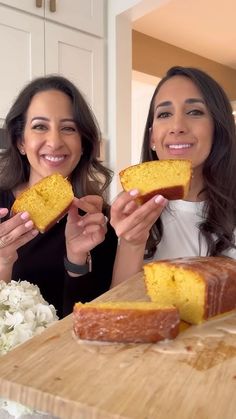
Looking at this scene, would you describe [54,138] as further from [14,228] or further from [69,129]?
[14,228]

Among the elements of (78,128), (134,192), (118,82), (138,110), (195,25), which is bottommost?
(134,192)

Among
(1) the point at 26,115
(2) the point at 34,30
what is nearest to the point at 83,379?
(1) the point at 26,115

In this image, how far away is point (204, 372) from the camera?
0.56 m

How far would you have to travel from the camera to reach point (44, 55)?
2104 millimetres

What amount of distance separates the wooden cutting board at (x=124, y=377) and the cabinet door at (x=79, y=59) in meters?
1.67

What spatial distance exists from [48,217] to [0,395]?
1.56 feet

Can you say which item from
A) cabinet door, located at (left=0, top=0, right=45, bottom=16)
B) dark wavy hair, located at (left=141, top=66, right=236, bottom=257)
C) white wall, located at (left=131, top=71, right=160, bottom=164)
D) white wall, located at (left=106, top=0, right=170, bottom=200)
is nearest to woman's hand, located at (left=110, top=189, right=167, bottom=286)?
dark wavy hair, located at (left=141, top=66, right=236, bottom=257)

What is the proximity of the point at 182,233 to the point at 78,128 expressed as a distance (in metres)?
0.45

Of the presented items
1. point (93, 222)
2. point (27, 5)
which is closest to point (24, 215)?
point (93, 222)

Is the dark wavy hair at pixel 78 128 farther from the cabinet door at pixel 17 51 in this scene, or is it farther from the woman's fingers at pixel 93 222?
the cabinet door at pixel 17 51

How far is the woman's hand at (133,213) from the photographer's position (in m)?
0.93

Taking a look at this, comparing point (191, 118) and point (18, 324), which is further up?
point (191, 118)

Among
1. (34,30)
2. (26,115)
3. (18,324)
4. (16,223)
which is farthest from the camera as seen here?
(34,30)

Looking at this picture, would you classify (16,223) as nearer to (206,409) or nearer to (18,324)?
(18,324)
